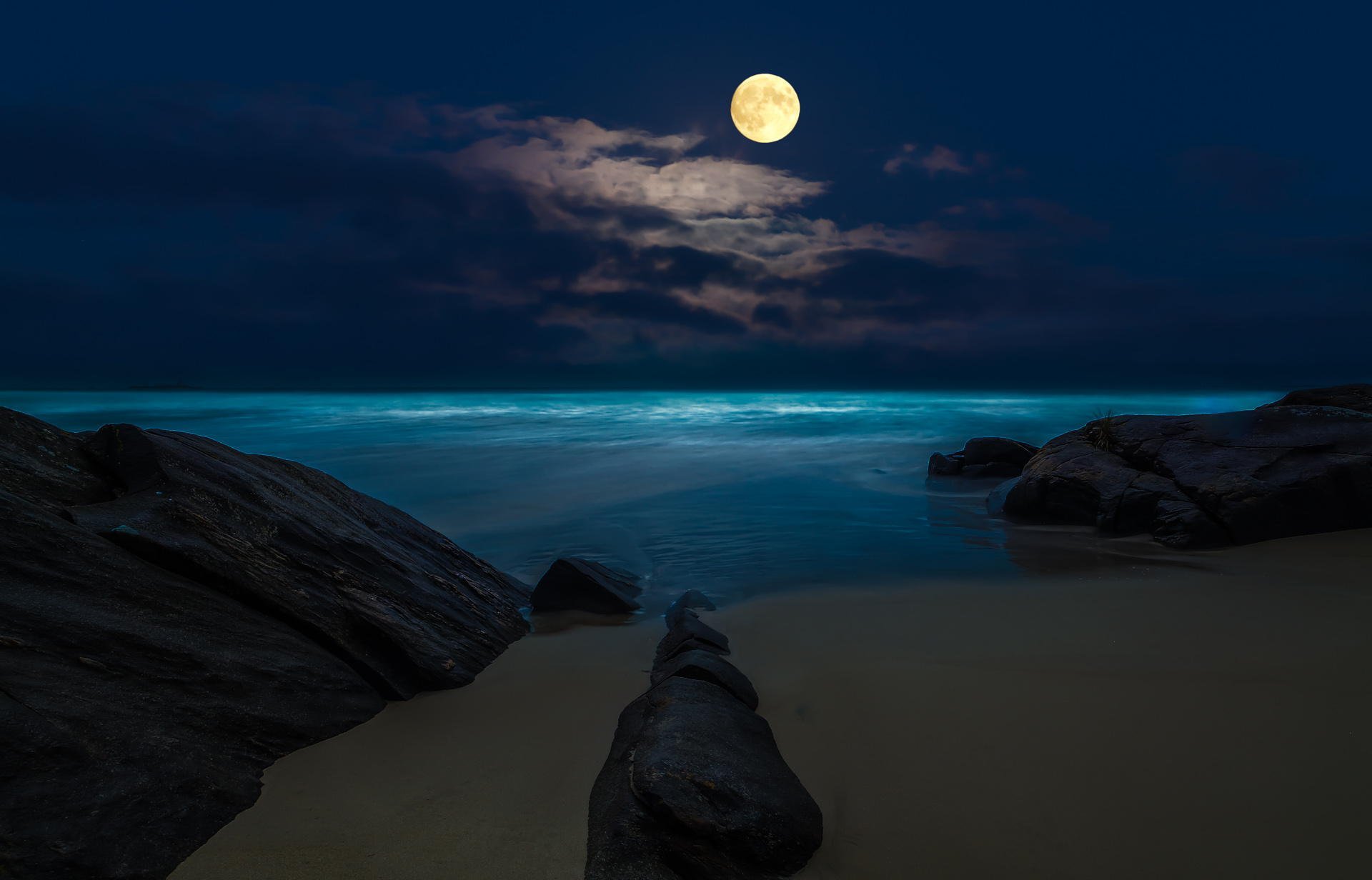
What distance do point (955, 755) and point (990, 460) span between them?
13.3 m

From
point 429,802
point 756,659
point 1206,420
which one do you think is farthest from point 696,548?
point 1206,420

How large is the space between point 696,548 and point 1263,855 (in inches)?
281

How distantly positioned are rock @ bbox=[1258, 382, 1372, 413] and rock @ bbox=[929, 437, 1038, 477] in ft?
16.6

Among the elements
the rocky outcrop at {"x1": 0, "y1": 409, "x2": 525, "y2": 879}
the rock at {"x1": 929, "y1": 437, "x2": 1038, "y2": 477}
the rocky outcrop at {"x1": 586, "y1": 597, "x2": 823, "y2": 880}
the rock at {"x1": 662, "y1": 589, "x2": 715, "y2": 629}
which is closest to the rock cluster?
the rock at {"x1": 929, "y1": 437, "x2": 1038, "y2": 477}

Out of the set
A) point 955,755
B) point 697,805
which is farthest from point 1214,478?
point 697,805

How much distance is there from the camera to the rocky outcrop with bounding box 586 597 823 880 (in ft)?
7.83

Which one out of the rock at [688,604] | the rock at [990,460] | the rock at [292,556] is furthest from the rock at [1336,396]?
the rock at [292,556]

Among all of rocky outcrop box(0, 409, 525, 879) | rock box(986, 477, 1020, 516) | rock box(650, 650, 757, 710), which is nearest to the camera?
rocky outcrop box(0, 409, 525, 879)

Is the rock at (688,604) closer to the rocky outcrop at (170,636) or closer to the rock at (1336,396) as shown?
the rocky outcrop at (170,636)

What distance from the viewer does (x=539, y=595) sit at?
234 inches

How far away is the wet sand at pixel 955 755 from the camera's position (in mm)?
2598

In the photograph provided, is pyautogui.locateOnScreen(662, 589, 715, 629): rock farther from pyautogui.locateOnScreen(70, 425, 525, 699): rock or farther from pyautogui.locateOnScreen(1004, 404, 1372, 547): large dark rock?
pyautogui.locateOnScreen(1004, 404, 1372, 547): large dark rock

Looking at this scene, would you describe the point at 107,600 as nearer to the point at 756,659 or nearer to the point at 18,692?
the point at 18,692

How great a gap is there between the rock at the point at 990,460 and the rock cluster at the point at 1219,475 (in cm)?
417
